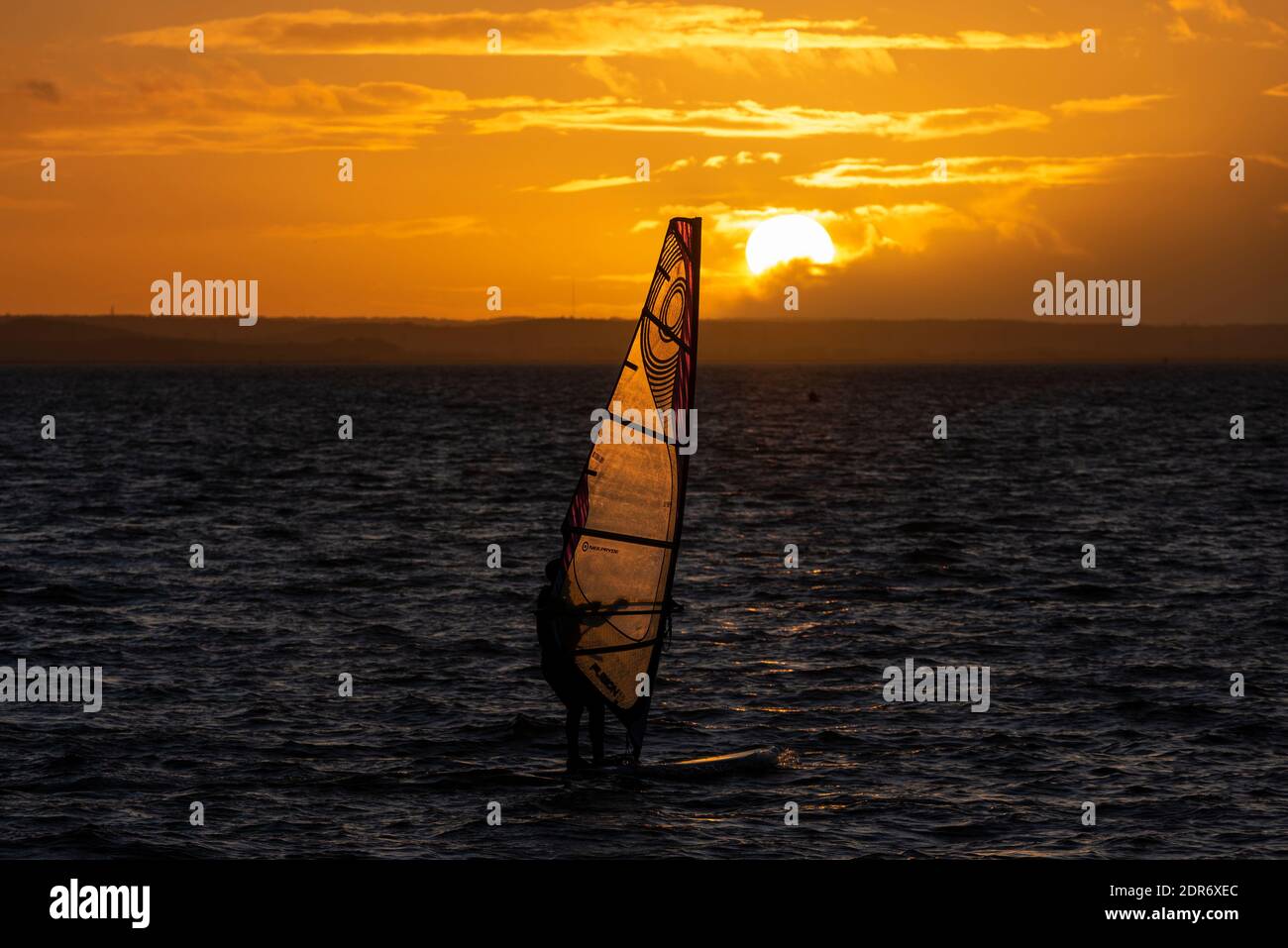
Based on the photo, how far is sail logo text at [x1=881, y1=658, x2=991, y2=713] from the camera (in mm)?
24791

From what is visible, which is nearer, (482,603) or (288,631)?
(288,631)

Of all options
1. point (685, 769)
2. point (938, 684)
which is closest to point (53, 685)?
point (685, 769)

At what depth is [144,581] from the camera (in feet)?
124

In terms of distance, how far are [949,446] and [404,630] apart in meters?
70.5

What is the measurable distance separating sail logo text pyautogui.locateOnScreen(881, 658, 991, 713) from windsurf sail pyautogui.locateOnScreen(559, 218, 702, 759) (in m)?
7.17

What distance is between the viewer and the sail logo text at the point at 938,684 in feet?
81.3

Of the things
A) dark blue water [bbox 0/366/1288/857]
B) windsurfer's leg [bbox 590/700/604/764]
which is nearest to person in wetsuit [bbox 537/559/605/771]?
windsurfer's leg [bbox 590/700/604/764]

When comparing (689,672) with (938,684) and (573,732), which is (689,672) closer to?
(938,684)

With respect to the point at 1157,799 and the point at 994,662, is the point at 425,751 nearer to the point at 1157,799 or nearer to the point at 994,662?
the point at 1157,799

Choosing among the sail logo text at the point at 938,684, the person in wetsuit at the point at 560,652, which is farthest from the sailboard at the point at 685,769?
the sail logo text at the point at 938,684
